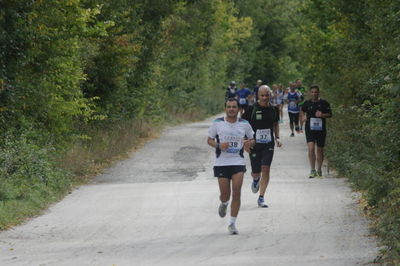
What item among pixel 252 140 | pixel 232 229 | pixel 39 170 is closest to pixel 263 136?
pixel 252 140

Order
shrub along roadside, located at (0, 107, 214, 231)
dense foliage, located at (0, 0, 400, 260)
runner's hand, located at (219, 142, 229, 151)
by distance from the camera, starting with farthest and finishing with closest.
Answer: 1. shrub along roadside, located at (0, 107, 214, 231)
2. dense foliage, located at (0, 0, 400, 260)
3. runner's hand, located at (219, 142, 229, 151)

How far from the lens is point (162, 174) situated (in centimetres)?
2089

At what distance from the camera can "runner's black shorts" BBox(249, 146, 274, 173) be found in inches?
587

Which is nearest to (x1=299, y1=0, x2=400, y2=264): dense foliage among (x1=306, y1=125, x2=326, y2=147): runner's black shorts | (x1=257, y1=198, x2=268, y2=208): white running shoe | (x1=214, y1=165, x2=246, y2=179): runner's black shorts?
(x1=306, y1=125, x2=326, y2=147): runner's black shorts

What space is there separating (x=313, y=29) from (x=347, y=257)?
2200cm

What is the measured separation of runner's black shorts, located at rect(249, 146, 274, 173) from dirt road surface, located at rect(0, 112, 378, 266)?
0.69m

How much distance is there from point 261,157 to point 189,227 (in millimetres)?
2728

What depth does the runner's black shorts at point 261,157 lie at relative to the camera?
48.9 feet

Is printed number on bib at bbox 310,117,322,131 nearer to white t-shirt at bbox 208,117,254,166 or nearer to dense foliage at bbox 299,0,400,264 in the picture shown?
dense foliage at bbox 299,0,400,264

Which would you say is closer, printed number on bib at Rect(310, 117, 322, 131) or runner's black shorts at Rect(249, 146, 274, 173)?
runner's black shorts at Rect(249, 146, 274, 173)

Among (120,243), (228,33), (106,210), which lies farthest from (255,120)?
(228,33)

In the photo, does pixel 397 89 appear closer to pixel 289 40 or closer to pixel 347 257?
pixel 347 257

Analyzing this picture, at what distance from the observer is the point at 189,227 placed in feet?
41.9

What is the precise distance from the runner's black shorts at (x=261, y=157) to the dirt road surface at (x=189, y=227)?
693 mm
